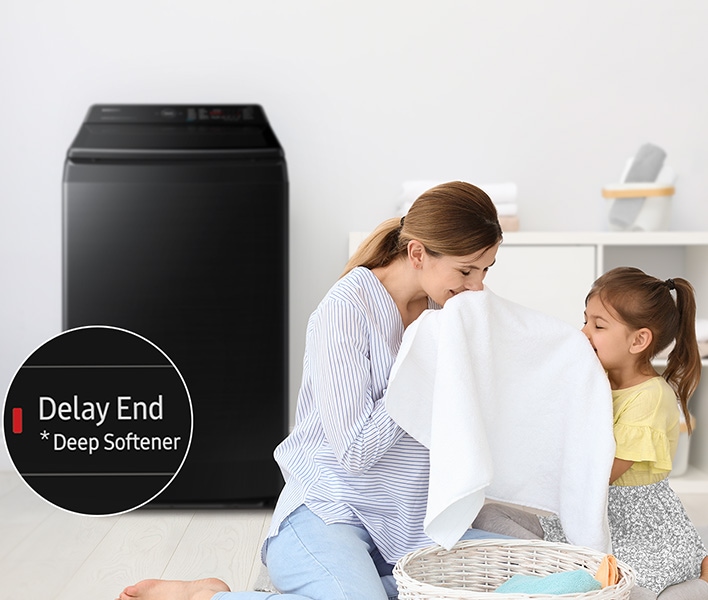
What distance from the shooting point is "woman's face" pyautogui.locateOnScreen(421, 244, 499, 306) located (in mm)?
1461

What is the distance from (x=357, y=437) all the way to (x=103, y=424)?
4.73 feet

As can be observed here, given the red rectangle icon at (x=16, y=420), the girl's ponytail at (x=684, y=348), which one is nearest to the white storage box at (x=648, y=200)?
the girl's ponytail at (x=684, y=348)

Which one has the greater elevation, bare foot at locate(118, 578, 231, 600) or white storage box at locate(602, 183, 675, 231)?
white storage box at locate(602, 183, 675, 231)

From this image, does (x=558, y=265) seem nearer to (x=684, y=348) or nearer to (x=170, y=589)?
(x=684, y=348)

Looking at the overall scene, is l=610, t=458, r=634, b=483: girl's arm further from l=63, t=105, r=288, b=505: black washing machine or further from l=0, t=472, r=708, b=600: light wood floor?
l=63, t=105, r=288, b=505: black washing machine

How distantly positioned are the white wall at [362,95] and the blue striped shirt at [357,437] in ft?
4.76

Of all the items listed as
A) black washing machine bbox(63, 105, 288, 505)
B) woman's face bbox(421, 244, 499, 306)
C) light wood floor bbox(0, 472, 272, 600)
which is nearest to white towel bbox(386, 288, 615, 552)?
woman's face bbox(421, 244, 499, 306)

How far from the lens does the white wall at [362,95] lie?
9.73ft

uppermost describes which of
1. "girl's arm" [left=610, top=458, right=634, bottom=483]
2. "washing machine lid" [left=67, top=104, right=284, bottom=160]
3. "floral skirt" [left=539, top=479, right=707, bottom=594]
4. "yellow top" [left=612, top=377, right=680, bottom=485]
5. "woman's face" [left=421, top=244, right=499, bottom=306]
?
"washing machine lid" [left=67, top=104, right=284, bottom=160]

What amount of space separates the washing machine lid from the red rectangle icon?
0.76 metres

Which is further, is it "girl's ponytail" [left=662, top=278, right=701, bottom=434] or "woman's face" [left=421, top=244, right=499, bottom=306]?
"girl's ponytail" [left=662, top=278, right=701, bottom=434]

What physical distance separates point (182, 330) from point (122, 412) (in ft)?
1.02

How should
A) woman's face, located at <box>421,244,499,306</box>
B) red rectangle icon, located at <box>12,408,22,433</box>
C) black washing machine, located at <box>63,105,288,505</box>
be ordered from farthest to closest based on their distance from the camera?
1. red rectangle icon, located at <box>12,408,22,433</box>
2. black washing machine, located at <box>63,105,288,505</box>
3. woman's face, located at <box>421,244,499,306</box>

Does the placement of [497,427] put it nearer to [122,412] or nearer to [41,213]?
[122,412]
